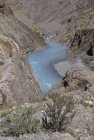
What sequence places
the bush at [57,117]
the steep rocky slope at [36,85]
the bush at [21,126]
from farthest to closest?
the steep rocky slope at [36,85] < the bush at [57,117] < the bush at [21,126]

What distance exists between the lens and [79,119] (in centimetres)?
1440

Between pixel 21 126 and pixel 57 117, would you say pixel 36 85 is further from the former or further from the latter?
pixel 21 126

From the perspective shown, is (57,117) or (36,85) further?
(36,85)

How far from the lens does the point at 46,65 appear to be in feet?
196

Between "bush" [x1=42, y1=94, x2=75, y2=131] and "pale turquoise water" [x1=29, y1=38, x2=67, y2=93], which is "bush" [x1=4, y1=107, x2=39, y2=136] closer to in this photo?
"bush" [x1=42, y1=94, x2=75, y2=131]

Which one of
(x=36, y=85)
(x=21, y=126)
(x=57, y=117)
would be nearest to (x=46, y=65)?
(x=36, y=85)

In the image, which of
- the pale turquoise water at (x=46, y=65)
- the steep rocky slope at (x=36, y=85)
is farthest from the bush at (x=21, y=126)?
the pale turquoise water at (x=46, y=65)

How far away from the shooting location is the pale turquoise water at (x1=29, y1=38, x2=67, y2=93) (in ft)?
153

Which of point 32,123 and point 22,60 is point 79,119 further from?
point 22,60

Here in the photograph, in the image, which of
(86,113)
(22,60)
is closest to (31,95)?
(22,60)

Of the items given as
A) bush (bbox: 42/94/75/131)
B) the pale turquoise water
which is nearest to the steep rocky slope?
bush (bbox: 42/94/75/131)

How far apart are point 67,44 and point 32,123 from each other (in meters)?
79.1

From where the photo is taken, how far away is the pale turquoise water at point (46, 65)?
4664cm

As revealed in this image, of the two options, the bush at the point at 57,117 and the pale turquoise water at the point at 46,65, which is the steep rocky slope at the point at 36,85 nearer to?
the bush at the point at 57,117
